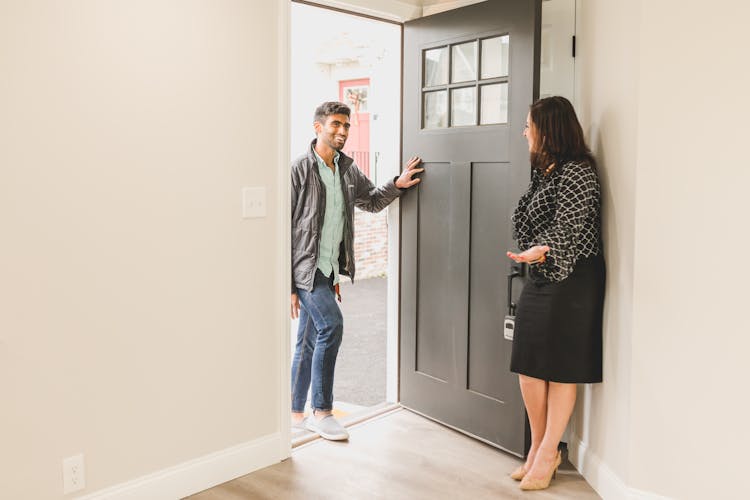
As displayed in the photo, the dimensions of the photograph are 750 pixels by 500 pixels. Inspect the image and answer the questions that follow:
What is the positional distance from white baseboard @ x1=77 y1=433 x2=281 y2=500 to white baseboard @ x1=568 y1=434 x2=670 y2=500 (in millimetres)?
1296

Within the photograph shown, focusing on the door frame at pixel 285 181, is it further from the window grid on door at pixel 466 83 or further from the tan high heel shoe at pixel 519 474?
the tan high heel shoe at pixel 519 474

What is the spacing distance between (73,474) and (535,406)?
69.1 inches

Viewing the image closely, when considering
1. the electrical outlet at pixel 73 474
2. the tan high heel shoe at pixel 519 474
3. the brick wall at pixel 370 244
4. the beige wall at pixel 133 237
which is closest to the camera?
the beige wall at pixel 133 237

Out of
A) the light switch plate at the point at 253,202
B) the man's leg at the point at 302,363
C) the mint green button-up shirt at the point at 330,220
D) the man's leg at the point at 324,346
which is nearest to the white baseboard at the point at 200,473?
the man's leg at the point at 324,346

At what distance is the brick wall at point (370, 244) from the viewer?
812 centimetres

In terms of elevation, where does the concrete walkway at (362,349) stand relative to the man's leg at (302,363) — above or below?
below

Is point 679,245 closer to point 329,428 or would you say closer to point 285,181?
point 285,181

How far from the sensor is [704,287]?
229 centimetres

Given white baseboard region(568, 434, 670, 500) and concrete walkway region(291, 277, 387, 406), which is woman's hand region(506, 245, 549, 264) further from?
concrete walkway region(291, 277, 387, 406)

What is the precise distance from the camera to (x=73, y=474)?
2.35 m

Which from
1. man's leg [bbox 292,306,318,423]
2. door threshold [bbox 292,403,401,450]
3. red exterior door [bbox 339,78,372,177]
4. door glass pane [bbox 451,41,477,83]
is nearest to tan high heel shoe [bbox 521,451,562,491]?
door threshold [bbox 292,403,401,450]

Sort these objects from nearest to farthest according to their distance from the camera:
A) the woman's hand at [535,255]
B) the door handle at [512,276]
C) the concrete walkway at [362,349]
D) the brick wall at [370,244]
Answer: the woman's hand at [535,255], the door handle at [512,276], the concrete walkway at [362,349], the brick wall at [370,244]

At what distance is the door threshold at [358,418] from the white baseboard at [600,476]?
0.99 m

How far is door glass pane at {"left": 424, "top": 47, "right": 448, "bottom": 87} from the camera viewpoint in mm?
3303
